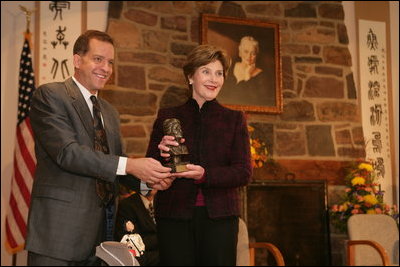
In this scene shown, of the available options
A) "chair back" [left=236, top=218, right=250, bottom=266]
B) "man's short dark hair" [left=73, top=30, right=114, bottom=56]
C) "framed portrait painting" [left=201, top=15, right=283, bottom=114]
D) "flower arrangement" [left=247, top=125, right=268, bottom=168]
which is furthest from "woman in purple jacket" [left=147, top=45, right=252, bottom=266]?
"framed portrait painting" [left=201, top=15, right=283, bottom=114]

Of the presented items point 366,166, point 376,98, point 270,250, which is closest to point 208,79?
point 270,250

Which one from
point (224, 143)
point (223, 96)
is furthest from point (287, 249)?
point (224, 143)

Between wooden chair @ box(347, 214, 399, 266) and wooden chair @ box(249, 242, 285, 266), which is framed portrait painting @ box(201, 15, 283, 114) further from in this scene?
wooden chair @ box(249, 242, 285, 266)

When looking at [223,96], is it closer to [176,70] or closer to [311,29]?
[176,70]

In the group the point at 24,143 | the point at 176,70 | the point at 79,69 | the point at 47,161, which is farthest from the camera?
the point at 176,70

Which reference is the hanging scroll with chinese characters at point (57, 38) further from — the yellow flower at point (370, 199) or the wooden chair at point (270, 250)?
the yellow flower at point (370, 199)

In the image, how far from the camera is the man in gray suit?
68.9 inches

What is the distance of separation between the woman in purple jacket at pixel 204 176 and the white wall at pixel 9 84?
267cm

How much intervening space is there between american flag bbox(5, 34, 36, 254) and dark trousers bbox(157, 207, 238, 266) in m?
2.49

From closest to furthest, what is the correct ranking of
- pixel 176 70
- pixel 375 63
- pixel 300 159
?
pixel 176 70 → pixel 300 159 → pixel 375 63

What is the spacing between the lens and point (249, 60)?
5293mm

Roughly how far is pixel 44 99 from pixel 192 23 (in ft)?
11.1

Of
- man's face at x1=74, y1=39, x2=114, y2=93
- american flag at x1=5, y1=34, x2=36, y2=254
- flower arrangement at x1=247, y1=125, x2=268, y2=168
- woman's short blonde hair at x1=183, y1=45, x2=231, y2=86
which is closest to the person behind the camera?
man's face at x1=74, y1=39, x2=114, y2=93

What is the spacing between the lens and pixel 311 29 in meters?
5.56
